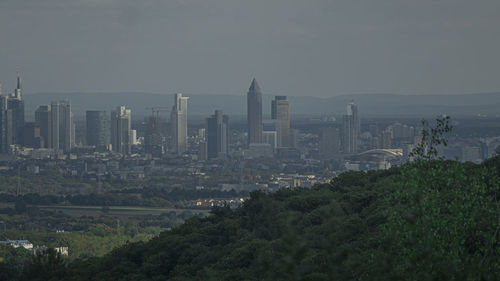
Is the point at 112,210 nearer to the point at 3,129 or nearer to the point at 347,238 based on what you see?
the point at 347,238

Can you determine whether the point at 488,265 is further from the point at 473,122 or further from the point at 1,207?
the point at 473,122

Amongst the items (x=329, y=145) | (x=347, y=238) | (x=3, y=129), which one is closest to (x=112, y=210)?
(x=347, y=238)

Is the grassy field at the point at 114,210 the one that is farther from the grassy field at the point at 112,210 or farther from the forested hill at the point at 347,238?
the forested hill at the point at 347,238

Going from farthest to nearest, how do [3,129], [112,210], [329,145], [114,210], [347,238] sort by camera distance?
[329,145] → [3,129] → [114,210] → [112,210] → [347,238]

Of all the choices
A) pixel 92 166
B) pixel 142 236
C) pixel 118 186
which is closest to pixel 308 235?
pixel 142 236

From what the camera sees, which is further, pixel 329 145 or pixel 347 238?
pixel 329 145

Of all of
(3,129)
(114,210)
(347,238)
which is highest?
(3,129)

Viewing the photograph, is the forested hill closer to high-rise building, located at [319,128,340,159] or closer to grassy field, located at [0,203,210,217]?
grassy field, located at [0,203,210,217]

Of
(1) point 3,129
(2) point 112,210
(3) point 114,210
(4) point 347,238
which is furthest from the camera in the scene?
(1) point 3,129

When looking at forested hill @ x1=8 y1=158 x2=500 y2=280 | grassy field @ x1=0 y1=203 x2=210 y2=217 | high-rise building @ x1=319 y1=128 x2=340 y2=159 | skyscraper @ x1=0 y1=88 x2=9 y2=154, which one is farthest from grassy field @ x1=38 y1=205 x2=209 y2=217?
high-rise building @ x1=319 y1=128 x2=340 y2=159
